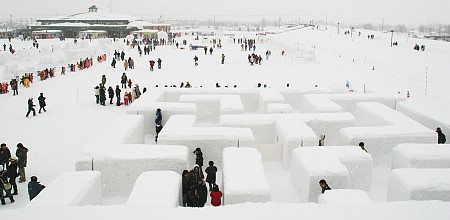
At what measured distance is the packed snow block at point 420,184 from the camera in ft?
23.1

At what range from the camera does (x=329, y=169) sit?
777 cm

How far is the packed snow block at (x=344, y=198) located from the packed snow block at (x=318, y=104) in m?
5.85

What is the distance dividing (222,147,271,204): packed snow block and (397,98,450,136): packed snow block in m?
6.05

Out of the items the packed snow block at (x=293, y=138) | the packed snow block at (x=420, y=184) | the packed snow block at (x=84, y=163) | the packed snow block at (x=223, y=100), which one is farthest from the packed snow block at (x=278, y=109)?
the packed snow block at (x=84, y=163)

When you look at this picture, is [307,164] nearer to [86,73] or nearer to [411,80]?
[411,80]

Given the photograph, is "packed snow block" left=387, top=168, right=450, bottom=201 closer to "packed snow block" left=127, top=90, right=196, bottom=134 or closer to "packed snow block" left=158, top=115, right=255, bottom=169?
"packed snow block" left=158, top=115, right=255, bottom=169

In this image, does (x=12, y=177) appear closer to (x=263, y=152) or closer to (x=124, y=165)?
(x=124, y=165)

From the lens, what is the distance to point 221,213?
5176mm

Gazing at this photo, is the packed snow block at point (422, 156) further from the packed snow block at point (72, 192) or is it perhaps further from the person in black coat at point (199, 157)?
the packed snow block at point (72, 192)

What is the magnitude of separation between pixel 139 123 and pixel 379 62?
880 inches

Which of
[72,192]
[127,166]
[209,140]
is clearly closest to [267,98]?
[209,140]

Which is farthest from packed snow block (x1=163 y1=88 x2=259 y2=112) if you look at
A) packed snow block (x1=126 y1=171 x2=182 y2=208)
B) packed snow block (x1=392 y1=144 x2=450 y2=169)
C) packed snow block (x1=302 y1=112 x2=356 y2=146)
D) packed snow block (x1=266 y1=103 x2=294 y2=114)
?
packed snow block (x1=126 y1=171 x2=182 y2=208)

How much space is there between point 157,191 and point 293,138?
4.13 metres

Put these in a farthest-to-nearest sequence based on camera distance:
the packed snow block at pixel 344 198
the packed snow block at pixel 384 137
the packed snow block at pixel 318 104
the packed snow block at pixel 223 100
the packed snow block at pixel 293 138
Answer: the packed snow block at pixel 318 104 → the packed snow block at pixel 223 100 → the packed snow block at pixel 384 137 → the packed snow block at pixel 293 138 → the packed snow block at pixel 344 198
